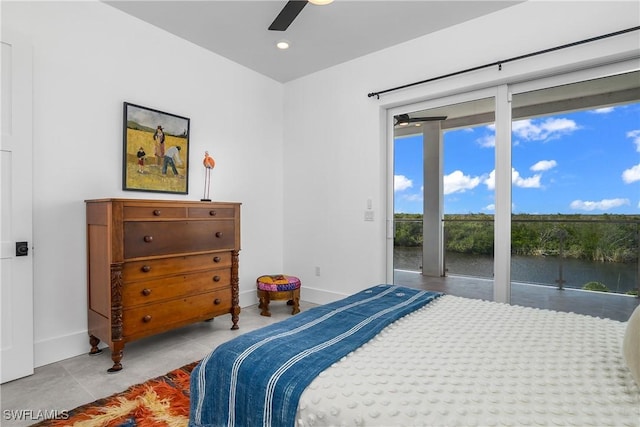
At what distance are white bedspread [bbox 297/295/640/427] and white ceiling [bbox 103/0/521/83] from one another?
2619 millimetres

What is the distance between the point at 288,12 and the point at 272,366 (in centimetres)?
223

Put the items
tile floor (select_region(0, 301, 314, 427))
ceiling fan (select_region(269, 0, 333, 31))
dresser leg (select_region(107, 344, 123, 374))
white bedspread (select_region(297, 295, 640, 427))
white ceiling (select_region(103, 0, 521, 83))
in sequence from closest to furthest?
white bedspread (select_region(297, 295, 640, 427)), tile floor (select_region(0, 301, 314, 427)), ceiling fan (select_region(269, 0, 333, 31)), dresser leg (select_region(107, 344, 123, 374)), white ceiling (select_region(103, 0, 521, 83))

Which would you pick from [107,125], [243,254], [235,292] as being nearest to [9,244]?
[107,125]

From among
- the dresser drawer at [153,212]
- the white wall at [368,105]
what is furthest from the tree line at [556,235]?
the dresser drawer at [153,212]

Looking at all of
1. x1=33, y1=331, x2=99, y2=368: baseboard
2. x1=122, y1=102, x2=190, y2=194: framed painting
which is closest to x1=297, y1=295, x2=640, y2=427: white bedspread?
x1=33, y1=331, x2=99, y2=368: baseboard

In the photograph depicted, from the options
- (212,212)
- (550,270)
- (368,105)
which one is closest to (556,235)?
(550,270)

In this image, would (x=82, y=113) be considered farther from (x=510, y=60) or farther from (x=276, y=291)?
(x=510, y=60)

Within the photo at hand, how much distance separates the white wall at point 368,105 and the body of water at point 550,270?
30.0 inches

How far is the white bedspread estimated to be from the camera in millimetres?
841

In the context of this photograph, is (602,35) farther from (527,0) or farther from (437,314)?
(437,314)

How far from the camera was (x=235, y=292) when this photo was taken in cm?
321

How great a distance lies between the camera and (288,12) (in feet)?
7.50

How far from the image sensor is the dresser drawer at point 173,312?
8.02ft

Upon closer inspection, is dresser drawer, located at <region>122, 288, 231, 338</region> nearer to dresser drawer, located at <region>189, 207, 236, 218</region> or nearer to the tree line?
dresser drawer, located at <region>189, 207, 236, 218</region>
